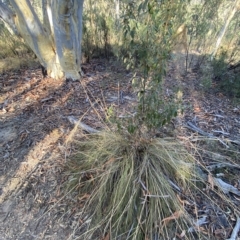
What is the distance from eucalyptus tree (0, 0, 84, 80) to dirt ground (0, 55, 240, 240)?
0.31 m

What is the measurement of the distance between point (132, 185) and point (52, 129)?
1.38m

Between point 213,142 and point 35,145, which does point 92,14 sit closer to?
point 35,145

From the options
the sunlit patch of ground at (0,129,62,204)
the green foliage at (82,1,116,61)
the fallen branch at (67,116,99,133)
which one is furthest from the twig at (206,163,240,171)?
the green foliage at (82,1,116,61)

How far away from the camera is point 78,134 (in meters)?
2.38

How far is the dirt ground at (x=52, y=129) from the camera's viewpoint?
66.2 inches

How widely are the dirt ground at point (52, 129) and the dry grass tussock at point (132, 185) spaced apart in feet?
0.60

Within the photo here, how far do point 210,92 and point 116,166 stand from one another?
2.67 m

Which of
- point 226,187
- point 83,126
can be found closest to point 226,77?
point 226,187

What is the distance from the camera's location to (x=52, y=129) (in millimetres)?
2512

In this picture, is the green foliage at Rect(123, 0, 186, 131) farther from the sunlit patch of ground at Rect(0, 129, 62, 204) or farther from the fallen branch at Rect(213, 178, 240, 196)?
the sunlit patch of ground at Rect(0, 129, 62, 204)

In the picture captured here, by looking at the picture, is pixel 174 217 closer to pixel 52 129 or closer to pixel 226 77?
pixel 52 129

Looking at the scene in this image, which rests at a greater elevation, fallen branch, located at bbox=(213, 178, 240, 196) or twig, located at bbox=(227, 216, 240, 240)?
fallen branch, located at bbox=(213, 178, 240, 196)

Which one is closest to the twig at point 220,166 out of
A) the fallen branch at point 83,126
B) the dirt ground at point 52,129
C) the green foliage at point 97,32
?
the dirt ground at point 52,129

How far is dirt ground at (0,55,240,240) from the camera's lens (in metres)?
1.68
